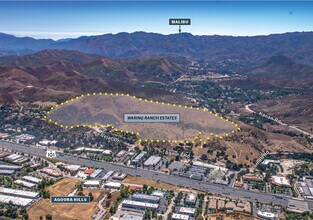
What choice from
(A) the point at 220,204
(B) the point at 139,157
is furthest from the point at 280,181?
(B) the point at 139,157

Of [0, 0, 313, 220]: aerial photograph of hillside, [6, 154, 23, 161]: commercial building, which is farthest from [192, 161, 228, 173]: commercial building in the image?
[6, 154, 23, 161]: commercial building

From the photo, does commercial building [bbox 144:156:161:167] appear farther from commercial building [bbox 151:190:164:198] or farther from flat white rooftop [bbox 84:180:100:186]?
commercial building [bbox 151:190:164:198]

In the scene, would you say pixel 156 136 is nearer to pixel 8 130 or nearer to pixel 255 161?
pixel 255 161

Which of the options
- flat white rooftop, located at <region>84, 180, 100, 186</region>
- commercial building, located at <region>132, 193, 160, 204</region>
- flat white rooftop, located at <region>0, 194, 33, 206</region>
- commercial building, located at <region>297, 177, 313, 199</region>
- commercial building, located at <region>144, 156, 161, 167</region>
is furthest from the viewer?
commercial building, located at <region>144, 156, 161, 167</region>

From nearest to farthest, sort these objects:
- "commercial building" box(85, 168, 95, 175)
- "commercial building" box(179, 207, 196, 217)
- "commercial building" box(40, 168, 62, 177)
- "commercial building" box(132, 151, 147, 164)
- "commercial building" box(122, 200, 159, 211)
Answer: "commercial building" box(179, 207, 196, 217) → "commercial building" box(122, 200, 159, 211) → "commercial building" box(40, 168, 62, 177) → "commercial building" box(85, 168, 95, 175) → "commercial building" box(132, 151, 147, 164)

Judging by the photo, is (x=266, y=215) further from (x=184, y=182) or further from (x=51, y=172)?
(x=51, y=172)

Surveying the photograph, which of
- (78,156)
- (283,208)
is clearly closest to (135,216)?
(283,208)

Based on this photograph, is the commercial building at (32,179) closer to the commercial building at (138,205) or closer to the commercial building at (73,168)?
the commercial building at (73,168)
